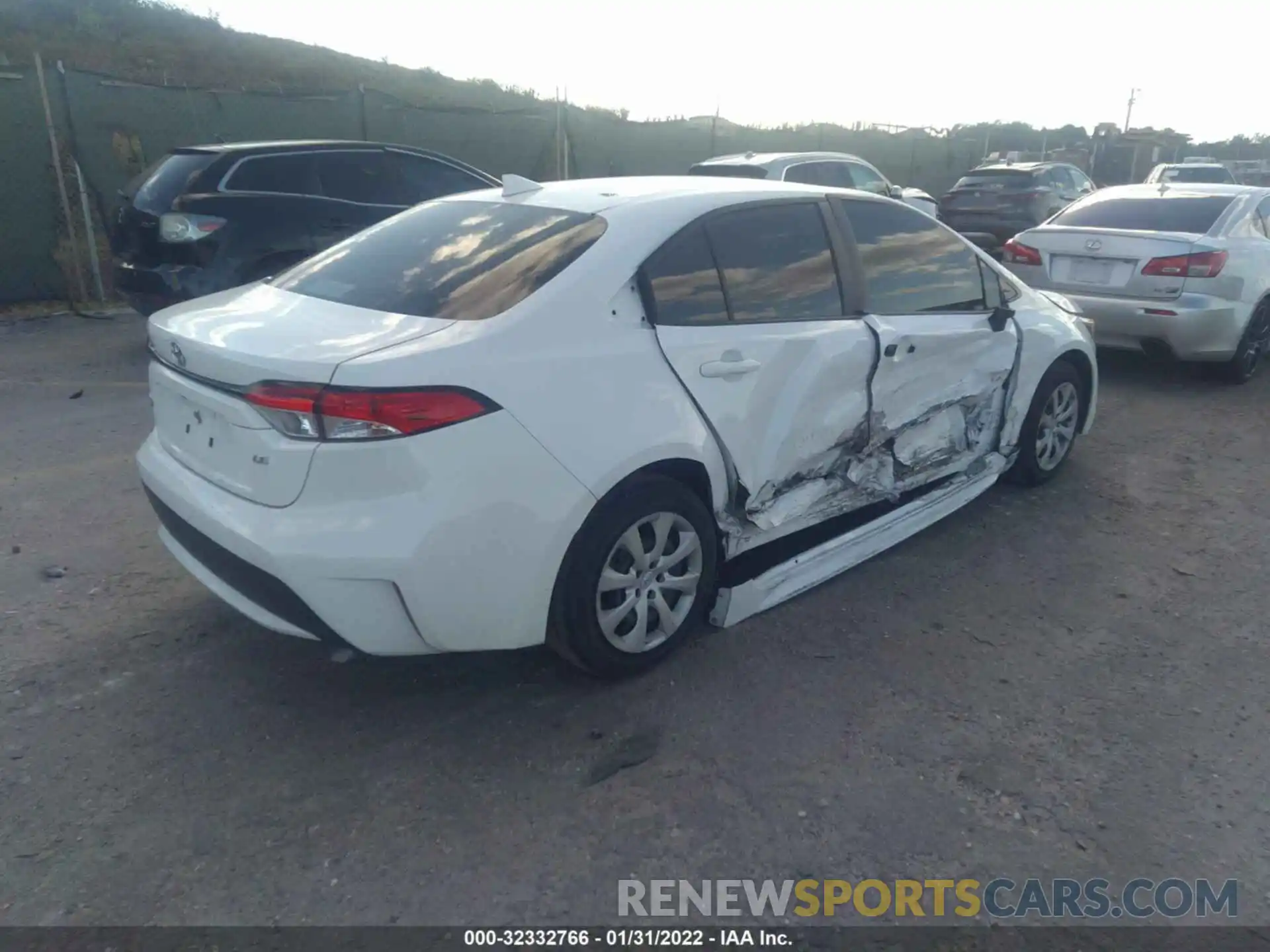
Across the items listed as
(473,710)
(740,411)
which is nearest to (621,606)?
(473,710)

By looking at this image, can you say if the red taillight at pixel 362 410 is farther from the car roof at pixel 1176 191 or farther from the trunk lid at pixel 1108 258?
the car roof at pixel 1176 191

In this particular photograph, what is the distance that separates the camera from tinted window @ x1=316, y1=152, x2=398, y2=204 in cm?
825

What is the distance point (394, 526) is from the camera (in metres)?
2.72

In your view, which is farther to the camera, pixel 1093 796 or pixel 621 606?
pixel 621 606

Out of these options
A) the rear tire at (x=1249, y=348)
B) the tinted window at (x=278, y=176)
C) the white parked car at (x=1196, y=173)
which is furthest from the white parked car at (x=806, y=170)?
the white parked car at (x=1196, y=173)

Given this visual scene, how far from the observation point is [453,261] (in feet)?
11.2

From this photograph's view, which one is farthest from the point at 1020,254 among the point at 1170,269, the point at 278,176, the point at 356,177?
the point at 278,176

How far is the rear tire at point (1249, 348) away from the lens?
762 cm

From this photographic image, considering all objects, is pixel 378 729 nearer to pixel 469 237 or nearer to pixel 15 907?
pixel 15 907

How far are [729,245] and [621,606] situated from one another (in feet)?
4.61

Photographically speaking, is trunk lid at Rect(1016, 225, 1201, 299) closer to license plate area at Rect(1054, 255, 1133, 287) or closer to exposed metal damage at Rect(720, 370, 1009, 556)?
license plate area at Rect(1054, 255, 1133, 287)

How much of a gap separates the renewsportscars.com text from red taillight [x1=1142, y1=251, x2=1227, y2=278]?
579cm

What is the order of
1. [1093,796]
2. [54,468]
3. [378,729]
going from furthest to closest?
[54,468] → [378,729] → [1093,796]

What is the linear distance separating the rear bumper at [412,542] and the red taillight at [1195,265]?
237 inches
